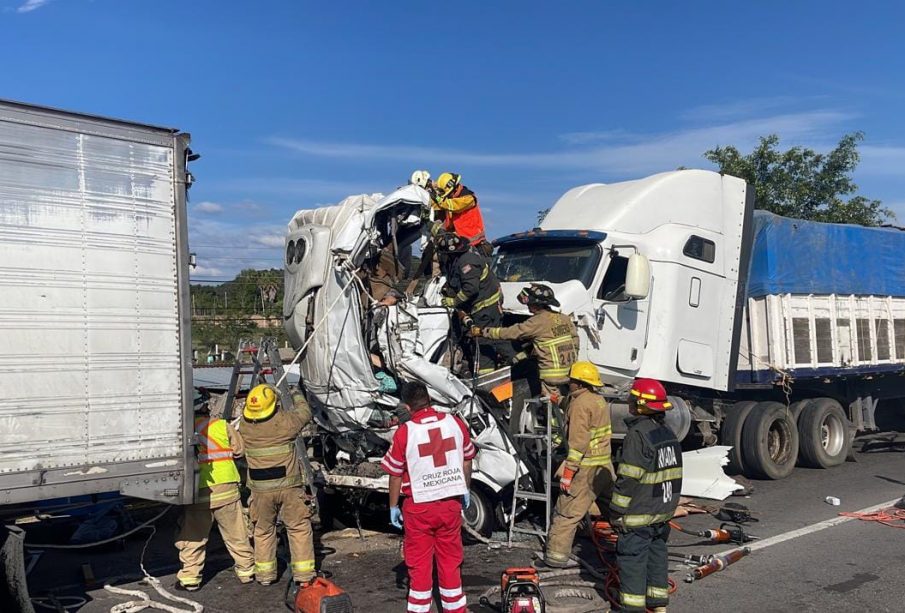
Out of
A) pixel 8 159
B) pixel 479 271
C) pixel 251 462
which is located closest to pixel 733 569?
pixel 479 271

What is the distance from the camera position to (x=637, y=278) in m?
8.45

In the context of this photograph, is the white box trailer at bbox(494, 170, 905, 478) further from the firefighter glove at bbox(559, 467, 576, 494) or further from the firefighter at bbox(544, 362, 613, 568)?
the firefighter glove at bbox(559, 467, 576, 494)

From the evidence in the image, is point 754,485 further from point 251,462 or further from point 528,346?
point 251,462

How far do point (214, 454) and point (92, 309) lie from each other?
1.68 metres

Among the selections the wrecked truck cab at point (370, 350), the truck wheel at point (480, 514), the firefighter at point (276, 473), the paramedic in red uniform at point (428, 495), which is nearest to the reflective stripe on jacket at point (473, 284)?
the wrecked truck cab at point (370, 350)

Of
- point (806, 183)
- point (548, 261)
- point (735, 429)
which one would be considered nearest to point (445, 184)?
point (548, 261)

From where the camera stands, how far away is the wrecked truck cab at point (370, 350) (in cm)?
764

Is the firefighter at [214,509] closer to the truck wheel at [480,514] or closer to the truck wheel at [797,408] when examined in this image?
the truck wheel at [480,514]

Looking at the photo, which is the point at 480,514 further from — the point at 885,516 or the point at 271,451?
the point at 885,516

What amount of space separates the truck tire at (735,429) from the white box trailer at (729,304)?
0.06 feet

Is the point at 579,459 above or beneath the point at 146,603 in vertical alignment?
above

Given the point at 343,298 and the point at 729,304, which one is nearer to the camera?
the point at 343,298

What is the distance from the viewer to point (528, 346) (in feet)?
26.8

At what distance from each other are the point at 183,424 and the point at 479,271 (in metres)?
3.24
